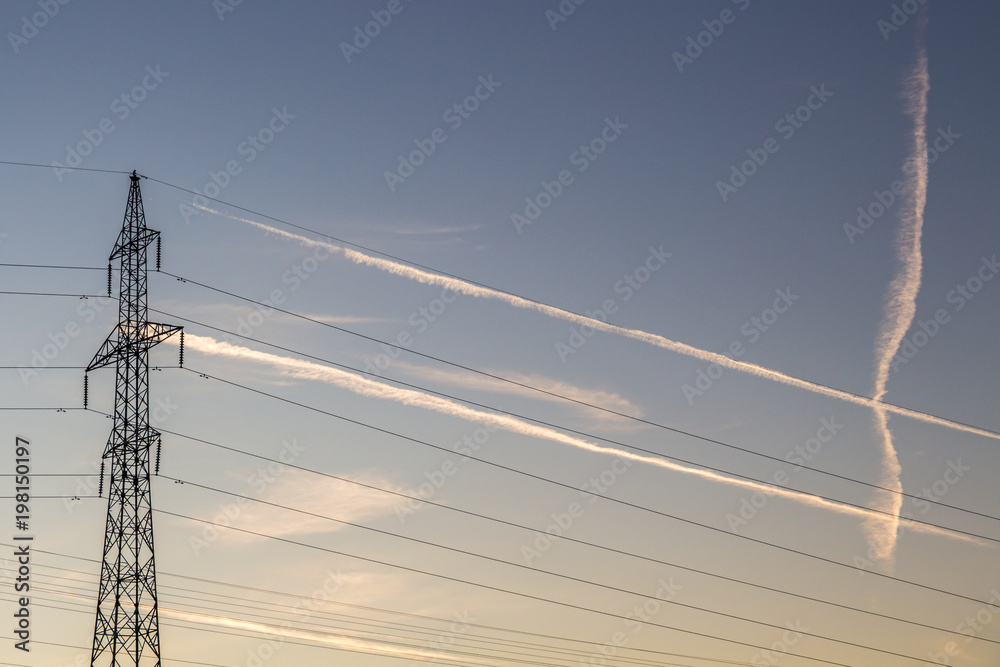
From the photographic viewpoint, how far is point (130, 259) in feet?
248

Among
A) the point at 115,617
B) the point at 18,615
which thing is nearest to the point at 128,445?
the point at 115,617

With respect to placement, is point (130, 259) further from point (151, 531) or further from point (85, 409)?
point (151, 531)

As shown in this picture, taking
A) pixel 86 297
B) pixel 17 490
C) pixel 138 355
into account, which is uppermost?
pixel 86 297

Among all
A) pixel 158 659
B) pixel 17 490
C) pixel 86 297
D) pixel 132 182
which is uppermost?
pixel 132 182

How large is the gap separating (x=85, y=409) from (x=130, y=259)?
32.4 ft

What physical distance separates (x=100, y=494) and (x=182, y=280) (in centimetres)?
1535

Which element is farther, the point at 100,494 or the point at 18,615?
the point at 18,615

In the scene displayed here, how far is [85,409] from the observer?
74.4m

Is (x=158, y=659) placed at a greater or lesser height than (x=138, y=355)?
lesser

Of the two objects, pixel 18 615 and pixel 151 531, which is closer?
pixel 151 531

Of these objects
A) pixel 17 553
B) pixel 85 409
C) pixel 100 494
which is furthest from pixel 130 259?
pixel 17 553

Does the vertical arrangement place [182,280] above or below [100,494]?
above

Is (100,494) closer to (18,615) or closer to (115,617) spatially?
(115,617)

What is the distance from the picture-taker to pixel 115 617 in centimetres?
7081
